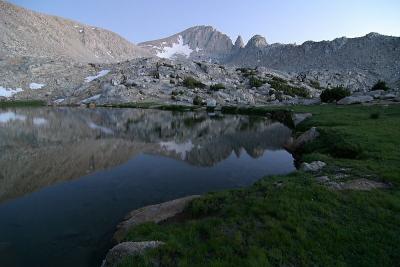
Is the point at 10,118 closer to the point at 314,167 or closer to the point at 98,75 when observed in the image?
the point at 314,167

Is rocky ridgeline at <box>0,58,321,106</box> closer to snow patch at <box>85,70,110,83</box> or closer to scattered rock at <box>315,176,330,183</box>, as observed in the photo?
snow patch at <box>85,70,110,83</box>

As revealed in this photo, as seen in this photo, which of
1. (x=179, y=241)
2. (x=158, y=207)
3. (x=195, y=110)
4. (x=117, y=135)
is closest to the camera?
(x=179, y=241)

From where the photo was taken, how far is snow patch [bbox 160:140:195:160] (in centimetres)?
4077

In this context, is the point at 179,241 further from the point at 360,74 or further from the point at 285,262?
the point at 360,74

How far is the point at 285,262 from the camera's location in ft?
36.5

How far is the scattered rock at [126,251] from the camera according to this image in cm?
1171

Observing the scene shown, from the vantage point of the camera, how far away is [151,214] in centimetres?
1805

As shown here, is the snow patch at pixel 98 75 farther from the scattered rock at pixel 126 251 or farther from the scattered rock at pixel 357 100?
the scattered rock at pixel 126 251

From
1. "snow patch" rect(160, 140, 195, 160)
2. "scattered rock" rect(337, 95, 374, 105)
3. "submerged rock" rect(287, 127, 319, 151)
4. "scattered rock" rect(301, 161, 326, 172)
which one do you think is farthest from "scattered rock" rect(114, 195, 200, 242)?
"scattered rock" rect(337, 95, 374, 105)

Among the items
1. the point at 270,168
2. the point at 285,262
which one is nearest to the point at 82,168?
the point at 270,168

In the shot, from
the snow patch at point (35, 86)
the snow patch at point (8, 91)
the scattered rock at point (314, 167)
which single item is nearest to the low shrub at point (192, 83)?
the snow patch at point (35, 86)

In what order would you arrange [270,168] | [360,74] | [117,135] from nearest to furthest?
[270,168]
[117,135]
[360,74]

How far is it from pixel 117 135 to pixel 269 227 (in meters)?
44.9

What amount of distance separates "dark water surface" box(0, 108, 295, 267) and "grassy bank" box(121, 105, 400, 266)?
4.67m
